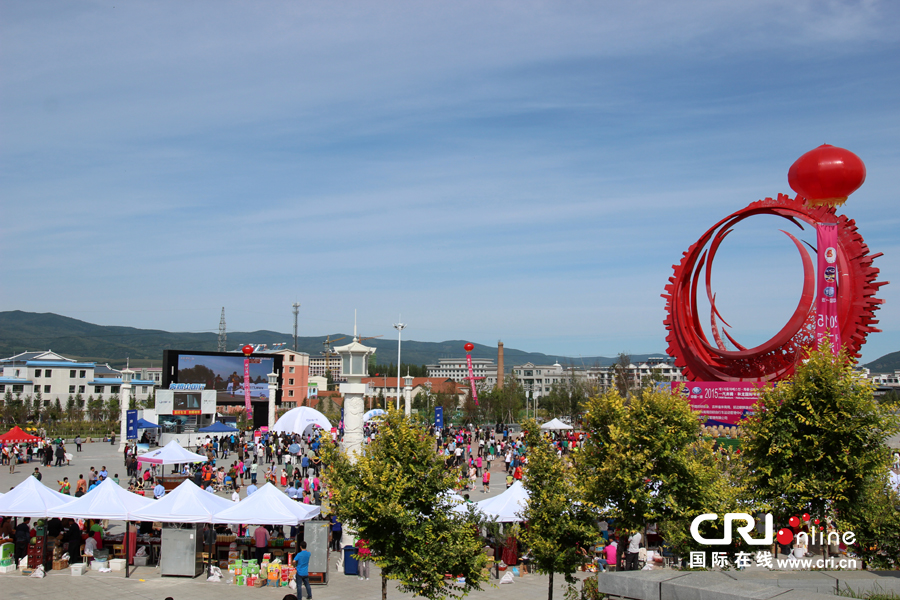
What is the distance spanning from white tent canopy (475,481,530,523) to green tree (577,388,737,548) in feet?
13.1

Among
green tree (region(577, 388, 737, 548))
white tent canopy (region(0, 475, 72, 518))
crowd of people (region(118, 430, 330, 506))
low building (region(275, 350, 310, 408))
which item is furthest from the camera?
low building (region(275, 350, 310, 408))

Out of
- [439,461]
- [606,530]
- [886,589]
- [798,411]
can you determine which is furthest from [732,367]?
[886,589]

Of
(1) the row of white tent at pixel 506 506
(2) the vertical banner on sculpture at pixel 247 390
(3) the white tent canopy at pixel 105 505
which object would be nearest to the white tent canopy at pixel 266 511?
(3) the white tent canopy at pixel 105 505

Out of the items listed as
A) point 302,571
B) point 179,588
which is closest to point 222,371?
point 179,588

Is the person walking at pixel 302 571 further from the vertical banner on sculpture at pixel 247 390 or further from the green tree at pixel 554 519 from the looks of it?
the vertical banner on sculpture at pixel 247 390

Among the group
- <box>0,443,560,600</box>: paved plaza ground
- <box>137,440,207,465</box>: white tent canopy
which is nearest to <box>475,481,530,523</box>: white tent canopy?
<box>0,443,560,600</box>: paved plaza ground

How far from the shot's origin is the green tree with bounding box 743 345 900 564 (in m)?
12.4

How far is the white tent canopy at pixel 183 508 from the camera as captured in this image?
15672mm

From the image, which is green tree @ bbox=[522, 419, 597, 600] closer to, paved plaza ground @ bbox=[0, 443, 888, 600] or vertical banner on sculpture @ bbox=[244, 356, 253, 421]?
paved plaza ground @ bbox=[0, 443, 888, 600]

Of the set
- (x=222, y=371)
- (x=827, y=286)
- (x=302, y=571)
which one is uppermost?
(x=827, y=286)

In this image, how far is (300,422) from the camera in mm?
41156

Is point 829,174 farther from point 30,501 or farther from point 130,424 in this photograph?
point 130,424

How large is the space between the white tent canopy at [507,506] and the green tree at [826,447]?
571cm

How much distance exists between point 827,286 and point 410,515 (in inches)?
857
